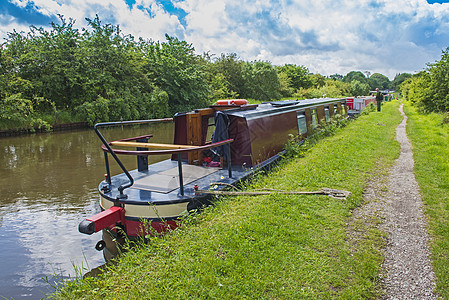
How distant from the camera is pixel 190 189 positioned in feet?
15.8

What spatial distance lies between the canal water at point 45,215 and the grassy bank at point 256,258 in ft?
2.63

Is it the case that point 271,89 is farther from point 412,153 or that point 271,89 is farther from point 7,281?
point 7,281

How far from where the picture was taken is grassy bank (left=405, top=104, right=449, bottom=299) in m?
3.09

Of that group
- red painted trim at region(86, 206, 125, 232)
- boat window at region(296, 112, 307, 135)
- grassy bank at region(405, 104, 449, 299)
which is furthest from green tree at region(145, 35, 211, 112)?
red painted trim at region(86, 206, 125, 232)

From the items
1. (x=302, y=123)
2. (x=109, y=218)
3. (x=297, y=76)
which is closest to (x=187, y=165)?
(x=109, y=218)

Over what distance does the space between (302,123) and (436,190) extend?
4.41 meters

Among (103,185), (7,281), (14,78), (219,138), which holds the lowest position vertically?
(7,281)

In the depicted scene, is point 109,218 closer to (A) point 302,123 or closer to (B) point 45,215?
(B) point 45,215

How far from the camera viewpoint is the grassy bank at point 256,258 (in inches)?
108

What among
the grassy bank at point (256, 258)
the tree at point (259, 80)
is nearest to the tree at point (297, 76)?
the tree at point (259, 80)

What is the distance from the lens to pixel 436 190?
524 cm

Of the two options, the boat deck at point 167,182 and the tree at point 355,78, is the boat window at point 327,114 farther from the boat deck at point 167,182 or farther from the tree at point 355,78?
the tree at point 355,78

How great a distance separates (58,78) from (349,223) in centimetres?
2208

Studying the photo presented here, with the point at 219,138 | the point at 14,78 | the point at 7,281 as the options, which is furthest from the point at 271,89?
the point at 7,281
